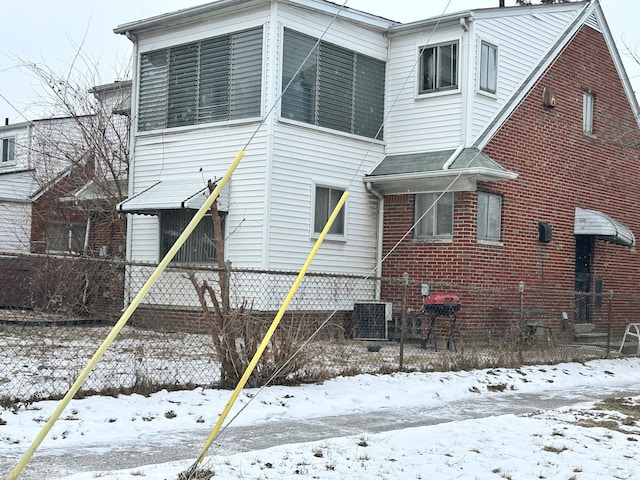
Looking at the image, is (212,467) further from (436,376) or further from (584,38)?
(584,38)

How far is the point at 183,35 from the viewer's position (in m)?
17.5

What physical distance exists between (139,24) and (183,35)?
1036 millimetres

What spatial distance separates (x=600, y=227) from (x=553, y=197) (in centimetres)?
130

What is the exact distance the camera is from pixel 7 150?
32.8m

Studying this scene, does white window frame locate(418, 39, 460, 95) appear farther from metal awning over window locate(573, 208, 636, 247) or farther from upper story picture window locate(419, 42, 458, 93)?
metal awning over window locate(573, 208, 636, 247)

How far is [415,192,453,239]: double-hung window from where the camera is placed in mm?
16953

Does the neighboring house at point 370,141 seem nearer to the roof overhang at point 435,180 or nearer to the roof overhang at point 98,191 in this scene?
the roof overhang at point 435,180

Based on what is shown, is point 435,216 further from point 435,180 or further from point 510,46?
point 510,46

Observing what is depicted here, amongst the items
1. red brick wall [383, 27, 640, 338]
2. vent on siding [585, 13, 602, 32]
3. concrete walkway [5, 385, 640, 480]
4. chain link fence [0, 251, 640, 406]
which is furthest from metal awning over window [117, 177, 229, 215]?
vent on siding [585, 13, 602, 32]

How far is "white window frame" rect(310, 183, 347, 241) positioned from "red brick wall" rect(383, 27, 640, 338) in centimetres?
113

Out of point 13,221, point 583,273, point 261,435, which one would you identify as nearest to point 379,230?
point 583,273

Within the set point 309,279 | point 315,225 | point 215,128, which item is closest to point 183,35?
point 215,128

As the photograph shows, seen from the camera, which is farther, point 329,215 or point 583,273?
point 583,273

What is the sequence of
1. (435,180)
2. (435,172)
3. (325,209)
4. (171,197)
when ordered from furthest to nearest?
(325,209), (435,180), (171,197), (435,172)
